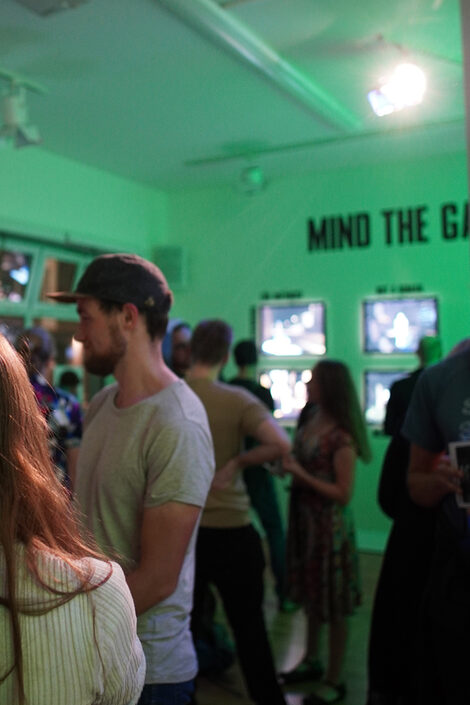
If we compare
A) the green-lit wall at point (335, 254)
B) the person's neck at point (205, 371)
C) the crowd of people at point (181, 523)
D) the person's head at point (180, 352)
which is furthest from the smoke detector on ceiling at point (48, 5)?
the green-lit wall at point (335, 254)

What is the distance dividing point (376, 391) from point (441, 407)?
4.06 metres

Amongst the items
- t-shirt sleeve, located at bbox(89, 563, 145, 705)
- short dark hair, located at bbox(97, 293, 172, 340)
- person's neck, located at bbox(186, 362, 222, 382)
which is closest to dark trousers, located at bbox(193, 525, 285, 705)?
person's neck, located at bbox(186, 362, 222, 382)

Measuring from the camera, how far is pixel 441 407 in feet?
6.01

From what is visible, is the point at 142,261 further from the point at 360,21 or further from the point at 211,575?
the point at 360,21

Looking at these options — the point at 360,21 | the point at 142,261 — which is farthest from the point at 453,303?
the point at 142,261

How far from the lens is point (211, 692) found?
121 inches

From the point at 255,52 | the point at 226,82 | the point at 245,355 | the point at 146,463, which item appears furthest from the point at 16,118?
the point at 146,463

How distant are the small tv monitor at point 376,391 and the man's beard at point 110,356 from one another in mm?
4387

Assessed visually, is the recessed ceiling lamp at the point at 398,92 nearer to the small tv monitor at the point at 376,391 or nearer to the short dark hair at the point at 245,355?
the short dark hair at the point at 245,355

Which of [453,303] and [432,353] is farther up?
[453,303]

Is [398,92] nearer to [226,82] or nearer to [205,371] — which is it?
[205,371]

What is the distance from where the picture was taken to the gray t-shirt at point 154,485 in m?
1.44

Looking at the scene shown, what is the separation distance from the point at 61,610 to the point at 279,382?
18.0 ft

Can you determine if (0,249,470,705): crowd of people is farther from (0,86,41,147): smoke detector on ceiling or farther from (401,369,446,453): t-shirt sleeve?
(0,86,41,147): smoke detector on ceiling
